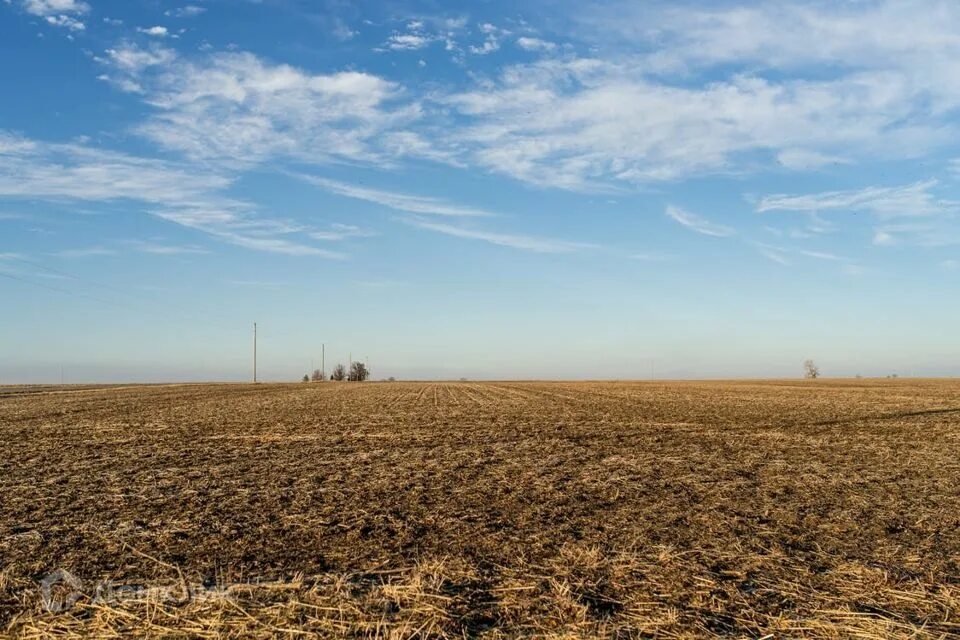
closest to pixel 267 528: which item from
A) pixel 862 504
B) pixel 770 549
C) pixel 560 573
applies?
pixel 560 573

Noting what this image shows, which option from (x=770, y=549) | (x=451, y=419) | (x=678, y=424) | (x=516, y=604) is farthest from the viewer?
(x=451, y=419)

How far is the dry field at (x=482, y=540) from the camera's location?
5.17 m

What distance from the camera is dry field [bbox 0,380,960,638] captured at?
5168 mm

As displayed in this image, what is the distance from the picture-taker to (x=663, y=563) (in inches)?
259

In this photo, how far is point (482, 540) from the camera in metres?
7.47

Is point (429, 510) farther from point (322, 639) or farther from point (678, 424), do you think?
point (678, 424)

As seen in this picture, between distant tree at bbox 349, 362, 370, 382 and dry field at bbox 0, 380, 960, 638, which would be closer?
dry field at bbox 0, 380, 960, 638

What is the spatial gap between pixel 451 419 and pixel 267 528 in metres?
16.9

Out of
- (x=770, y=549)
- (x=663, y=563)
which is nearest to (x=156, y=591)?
(x=663, y=563)

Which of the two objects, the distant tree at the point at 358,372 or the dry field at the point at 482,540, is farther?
the distant tree at the point at 358,372

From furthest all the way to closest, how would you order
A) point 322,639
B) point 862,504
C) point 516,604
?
point 862,504 → point 516,604 → point 322,639

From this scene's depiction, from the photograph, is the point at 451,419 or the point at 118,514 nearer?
the point at 118,514

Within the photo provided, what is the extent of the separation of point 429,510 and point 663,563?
3453 millimetres

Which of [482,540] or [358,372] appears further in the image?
[358,372]
